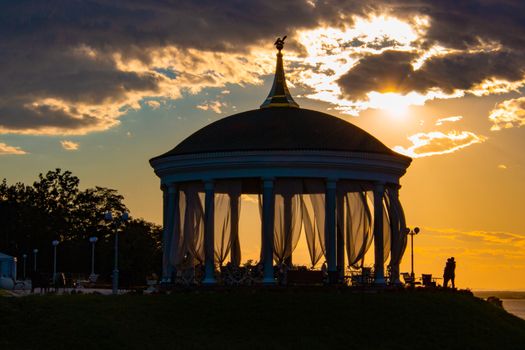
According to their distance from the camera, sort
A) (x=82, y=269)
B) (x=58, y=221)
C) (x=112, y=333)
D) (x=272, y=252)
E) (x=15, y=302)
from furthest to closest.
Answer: (x=58, y=221), (x=82, y=269), (x=272, y=252), (x=15, y=302), (x=112, y=333)

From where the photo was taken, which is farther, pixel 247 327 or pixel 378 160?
pixel 378 160

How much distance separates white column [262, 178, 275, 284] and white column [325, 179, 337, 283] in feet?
9.06

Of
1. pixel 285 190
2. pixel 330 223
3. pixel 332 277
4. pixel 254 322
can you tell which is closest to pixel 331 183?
pixel 330 223

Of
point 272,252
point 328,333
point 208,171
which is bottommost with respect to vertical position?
point 328,333

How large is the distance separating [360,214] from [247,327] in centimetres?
1308

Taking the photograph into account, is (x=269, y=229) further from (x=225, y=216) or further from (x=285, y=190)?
(x=225, y=216)

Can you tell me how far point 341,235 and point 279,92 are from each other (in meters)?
8.67

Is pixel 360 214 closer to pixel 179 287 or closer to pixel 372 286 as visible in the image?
pixel 372 286

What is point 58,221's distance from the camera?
123 m

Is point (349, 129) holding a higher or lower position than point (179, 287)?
higher

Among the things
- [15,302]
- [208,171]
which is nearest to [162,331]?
[15,302]

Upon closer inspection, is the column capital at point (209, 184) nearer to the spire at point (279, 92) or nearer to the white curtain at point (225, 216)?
the white curtain at point (225, 216)

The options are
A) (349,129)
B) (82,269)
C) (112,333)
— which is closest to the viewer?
(112,333)

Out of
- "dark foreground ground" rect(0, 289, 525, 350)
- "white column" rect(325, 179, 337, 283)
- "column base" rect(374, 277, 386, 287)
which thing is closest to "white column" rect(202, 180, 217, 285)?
"dark foreground ground" rect(0, 289, 525, 350)
